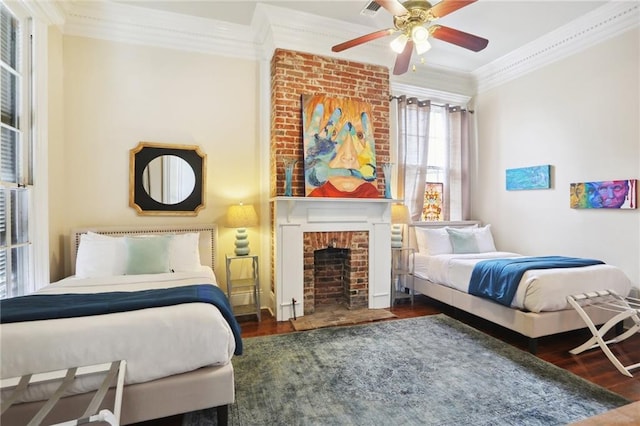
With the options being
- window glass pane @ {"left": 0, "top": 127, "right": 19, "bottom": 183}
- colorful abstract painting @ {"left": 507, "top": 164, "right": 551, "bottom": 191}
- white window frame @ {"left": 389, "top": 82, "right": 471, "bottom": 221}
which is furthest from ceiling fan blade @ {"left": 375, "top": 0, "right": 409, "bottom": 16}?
colorful abstract painting @ {"left": 507, "top": 164, "right": 551, "bottom": 191}

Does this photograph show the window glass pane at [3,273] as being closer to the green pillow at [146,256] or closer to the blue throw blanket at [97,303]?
the blue throw blanket at [97,303]

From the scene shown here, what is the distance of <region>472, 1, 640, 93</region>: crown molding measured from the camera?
11.0ft

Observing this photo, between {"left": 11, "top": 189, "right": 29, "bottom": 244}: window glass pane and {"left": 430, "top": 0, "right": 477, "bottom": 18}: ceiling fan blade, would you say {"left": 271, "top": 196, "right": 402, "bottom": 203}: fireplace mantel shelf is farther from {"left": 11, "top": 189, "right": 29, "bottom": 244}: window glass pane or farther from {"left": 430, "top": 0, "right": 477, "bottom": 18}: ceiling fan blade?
{"left": 11, "top": 189, "right": 29, "bottom": 244}: window glass pane

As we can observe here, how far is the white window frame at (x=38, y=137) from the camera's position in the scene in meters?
2.82

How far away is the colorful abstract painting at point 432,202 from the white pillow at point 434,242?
0.61 metres

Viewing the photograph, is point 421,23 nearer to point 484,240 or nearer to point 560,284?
point 560,284

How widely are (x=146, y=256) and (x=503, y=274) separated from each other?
3.39 m

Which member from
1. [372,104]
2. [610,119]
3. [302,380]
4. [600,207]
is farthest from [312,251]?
[610,119]

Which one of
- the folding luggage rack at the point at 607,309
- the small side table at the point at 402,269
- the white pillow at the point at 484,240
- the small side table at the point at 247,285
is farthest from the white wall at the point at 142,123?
the folding luggage rack at the point at 607,309

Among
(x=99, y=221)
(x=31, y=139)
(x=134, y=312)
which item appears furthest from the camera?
(x=99, y=221)

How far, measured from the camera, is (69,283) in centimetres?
256

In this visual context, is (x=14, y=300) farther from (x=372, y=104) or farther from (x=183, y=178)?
(x=372, y=104)

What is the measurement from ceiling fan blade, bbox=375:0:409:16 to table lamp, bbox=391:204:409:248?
2.49m

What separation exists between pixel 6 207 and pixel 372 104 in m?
3.81
